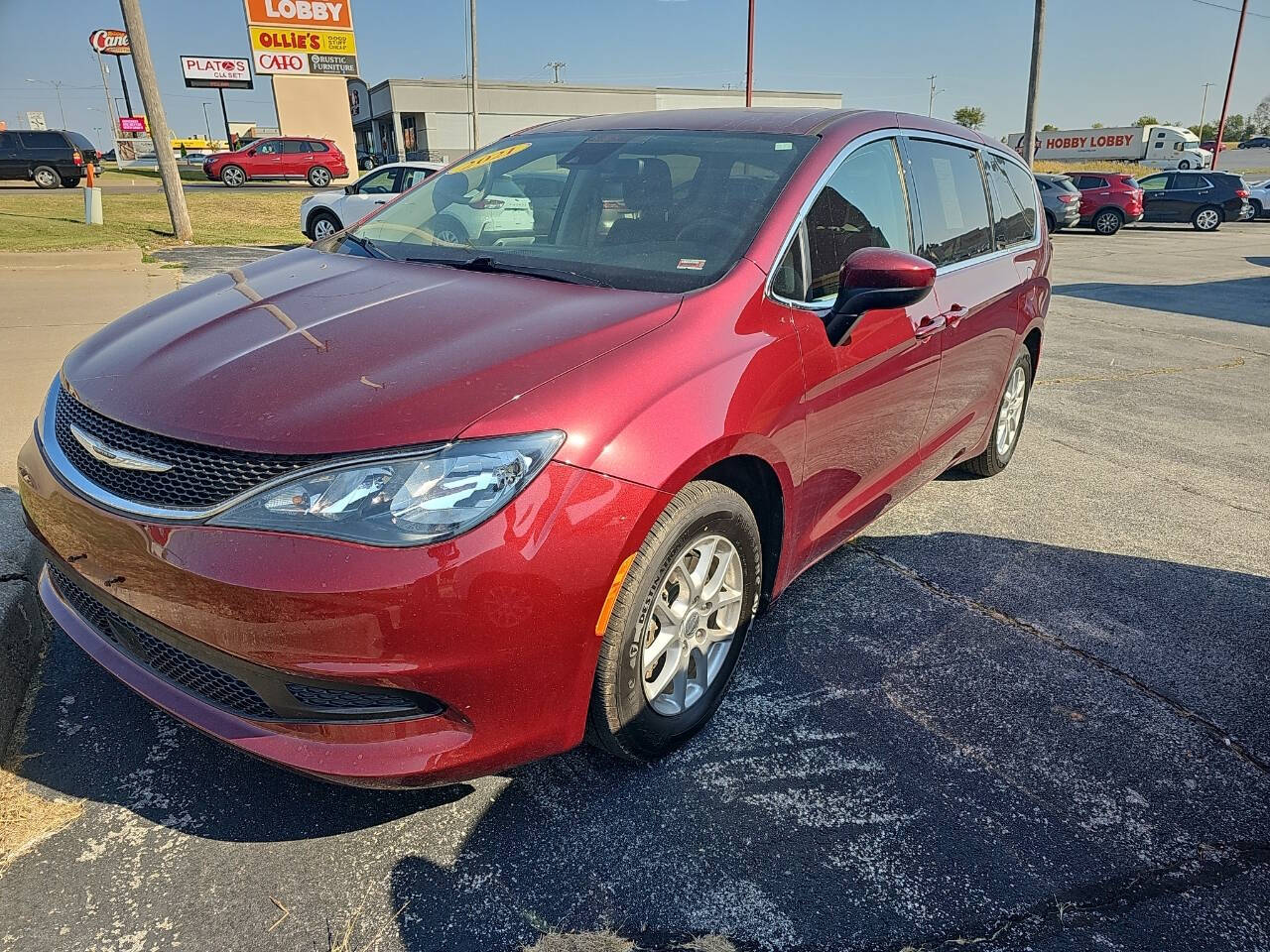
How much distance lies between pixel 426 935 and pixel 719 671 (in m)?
1.12

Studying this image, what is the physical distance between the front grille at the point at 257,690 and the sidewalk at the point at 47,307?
245 cm

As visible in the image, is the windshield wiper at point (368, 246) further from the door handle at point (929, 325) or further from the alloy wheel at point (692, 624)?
the door handle at point (929, 325)

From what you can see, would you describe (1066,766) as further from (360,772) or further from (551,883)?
(360,772)

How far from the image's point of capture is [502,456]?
1.88 metres

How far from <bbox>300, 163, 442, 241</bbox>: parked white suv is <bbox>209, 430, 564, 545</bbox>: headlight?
508 inches

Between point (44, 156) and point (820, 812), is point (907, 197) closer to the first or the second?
point (820, 812)

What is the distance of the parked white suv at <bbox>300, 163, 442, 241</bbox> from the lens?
13.9 metres

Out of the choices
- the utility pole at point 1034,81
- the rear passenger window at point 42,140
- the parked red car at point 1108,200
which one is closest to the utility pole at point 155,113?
the rear passenger window at point 42,140

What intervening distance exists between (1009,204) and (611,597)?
3.56 metres

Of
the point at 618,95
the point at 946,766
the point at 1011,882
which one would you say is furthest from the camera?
the point at 618,95

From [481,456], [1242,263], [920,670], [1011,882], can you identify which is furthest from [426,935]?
[1242,263]

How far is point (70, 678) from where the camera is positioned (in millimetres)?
2799

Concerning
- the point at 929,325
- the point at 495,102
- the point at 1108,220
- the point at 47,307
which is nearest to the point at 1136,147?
the point at 1108,220

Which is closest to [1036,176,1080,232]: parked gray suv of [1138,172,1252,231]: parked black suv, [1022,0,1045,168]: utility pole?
[1022,0,1045,168]: utility pole
